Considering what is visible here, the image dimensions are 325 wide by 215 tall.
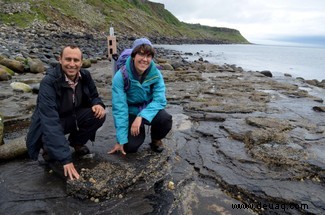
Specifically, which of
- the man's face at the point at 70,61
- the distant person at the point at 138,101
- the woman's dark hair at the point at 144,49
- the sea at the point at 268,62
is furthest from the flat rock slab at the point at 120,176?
the sea at the point at 268,62

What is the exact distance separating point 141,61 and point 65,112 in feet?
4.43

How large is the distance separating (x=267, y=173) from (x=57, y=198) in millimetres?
2969

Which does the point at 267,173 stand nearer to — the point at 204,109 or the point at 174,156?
the point at 174,156

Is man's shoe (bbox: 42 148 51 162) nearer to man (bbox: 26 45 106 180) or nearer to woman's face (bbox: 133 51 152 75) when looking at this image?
man (bbox: 26 45 106 180)

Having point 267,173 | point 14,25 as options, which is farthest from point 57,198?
point 14,25

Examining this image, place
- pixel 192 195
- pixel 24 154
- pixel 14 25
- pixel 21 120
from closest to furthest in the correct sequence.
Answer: pixel 192 195, pixel 24 154, pixel 21 120, pixel 14 25

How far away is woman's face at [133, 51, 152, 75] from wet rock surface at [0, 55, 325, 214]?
1.42 meters

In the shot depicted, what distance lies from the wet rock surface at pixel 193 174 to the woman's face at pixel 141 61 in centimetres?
142

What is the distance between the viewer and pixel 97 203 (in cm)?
329

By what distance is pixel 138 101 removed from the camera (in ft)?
14.7

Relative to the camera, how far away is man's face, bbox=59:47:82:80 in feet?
12.1

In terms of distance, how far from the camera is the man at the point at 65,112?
3.48 m

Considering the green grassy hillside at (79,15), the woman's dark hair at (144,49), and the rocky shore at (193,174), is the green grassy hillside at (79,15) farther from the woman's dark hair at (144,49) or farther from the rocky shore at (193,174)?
the woman's dark hair at (144,49)

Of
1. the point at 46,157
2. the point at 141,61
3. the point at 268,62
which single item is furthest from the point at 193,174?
the point at 268,62
